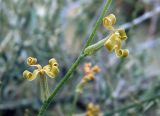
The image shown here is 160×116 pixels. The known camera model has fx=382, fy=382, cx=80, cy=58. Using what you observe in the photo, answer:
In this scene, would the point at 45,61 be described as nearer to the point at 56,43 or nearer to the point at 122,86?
the point at 56,43

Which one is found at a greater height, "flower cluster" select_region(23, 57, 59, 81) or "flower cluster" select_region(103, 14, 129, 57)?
"flower cluster" select_region(23, 57, 59, 81)

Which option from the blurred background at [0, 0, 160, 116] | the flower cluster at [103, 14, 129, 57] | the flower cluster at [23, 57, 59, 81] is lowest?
the flower cluster at [103, 14, 129, 57]

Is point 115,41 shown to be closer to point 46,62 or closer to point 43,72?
point 43,72

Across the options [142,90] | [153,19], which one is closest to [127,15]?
[153,19]

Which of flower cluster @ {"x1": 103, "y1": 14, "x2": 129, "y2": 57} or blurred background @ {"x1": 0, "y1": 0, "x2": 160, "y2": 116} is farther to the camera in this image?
blurred background @ {"x1": 0, "y1": 0, "x2": 160, "y2": 116}

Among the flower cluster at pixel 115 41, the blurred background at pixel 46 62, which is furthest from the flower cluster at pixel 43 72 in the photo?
the blurred background at pixel 46 62

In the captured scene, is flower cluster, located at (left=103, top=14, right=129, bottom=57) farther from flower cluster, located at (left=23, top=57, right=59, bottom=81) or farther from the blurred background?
the blurred background

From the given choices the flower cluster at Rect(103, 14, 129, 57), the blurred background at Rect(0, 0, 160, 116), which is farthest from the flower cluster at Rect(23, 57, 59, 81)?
the blurred background at Rect(0, 0, 160, 116)

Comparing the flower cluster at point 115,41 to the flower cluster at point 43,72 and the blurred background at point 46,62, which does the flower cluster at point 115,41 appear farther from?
the blurred background at point 46,62

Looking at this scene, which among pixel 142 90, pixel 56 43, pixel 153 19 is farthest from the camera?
pixel 153 19

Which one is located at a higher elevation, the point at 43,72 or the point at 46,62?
the point at 46,62

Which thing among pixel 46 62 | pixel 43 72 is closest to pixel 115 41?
pixel 43 72
